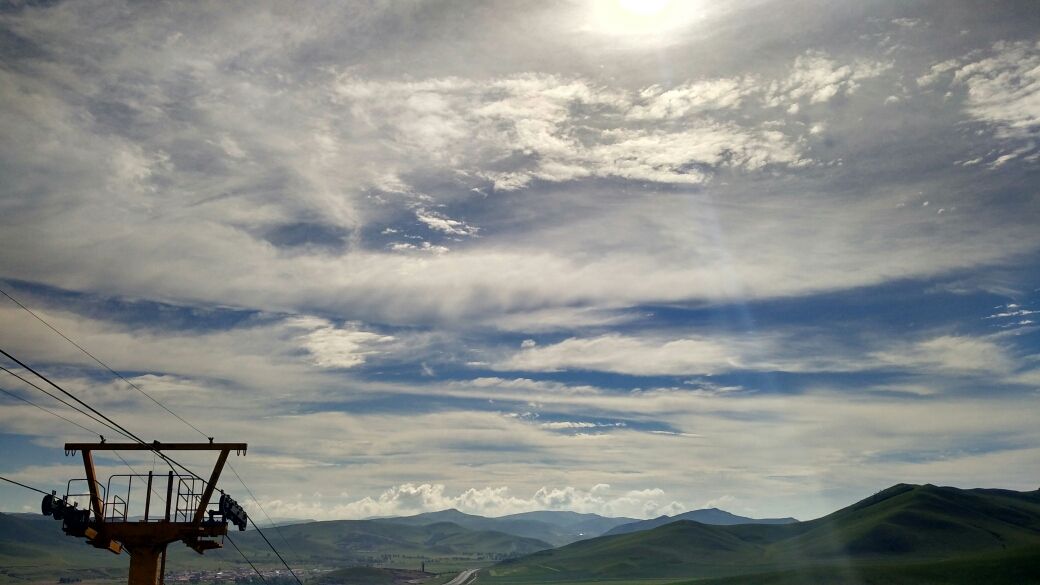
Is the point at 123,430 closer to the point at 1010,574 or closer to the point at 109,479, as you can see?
the point at 109,479

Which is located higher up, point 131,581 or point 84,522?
point 84,522

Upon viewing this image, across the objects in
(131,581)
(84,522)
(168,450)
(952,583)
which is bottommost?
(952,583)

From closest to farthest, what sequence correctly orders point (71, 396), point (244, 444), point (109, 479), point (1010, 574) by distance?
point (71, 396), point (109, 479), point (244, 444), point (1010, 574)

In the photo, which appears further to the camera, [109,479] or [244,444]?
[244,444]

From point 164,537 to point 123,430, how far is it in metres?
7.69

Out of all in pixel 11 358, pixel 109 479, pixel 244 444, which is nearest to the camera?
pixel 11 358

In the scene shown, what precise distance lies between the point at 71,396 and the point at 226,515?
58.5 ft

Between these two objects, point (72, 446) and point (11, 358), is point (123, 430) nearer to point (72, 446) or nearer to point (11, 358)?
point (72, 446)

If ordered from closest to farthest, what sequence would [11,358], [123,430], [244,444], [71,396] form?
[11,358] < [71,396] < [123,430] < [244,444]

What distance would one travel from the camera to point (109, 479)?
39.7 meters

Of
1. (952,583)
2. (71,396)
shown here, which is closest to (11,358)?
(71,396)

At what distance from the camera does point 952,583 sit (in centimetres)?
19862

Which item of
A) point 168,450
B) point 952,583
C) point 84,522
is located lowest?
point 952,583

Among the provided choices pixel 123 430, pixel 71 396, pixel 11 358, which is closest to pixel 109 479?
pixel 123 430
